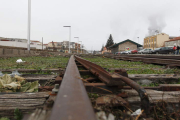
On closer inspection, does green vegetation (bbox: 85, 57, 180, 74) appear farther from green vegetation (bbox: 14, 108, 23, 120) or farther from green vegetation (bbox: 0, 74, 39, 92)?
green vegetation (bbox: 14, 108, 23, 120)

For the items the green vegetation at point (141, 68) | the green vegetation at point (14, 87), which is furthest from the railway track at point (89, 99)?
the green vegetation at point (141, 68)

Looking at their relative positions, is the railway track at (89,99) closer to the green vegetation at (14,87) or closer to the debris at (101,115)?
the debris at (101,115)

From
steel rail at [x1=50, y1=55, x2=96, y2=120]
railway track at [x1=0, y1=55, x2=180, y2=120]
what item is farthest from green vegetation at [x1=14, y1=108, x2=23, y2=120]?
steel rail at [x1=50, y1=55, x2=96, y2=120]

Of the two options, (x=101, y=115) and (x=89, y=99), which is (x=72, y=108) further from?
(x=101, y=115)

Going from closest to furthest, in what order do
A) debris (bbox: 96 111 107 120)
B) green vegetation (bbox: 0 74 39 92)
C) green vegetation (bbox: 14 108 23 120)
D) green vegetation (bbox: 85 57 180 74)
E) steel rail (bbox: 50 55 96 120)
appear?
steel rail (bbox: 50 55 96 120) → debris (bbox: 96 111 107 120) → green vegetation (bbox: 14 108 23 120) → green vegetation (bbox: 0 74 39 92) → green vegetation (bbox: 85 57 180 74)

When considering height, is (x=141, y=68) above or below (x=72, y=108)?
below

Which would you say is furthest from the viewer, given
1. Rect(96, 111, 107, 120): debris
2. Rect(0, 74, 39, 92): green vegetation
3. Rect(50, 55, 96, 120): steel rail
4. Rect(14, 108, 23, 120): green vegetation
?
Rect(0, 74, 39, 92): green vegetation

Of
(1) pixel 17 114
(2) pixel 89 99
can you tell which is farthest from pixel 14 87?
(2) pixel 89 99

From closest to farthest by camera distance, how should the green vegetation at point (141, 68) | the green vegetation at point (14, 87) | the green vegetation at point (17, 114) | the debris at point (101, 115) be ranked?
the debris at point (101, 115) < the green vegetation at point (17, 114) < the green vegetation at point (14, 87) < the green vegetation at point (141, 68)

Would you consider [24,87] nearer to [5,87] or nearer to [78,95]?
[5,87]

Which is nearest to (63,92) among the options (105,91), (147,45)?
(105,91)

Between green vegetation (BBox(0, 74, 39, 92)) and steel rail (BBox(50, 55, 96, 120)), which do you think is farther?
green vegetation (BBox(0, 74, 39, 92))

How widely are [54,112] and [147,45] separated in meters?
88.9

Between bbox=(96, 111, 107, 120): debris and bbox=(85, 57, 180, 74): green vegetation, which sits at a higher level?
bbox=(85, 57, 180, 74): green vegetation
